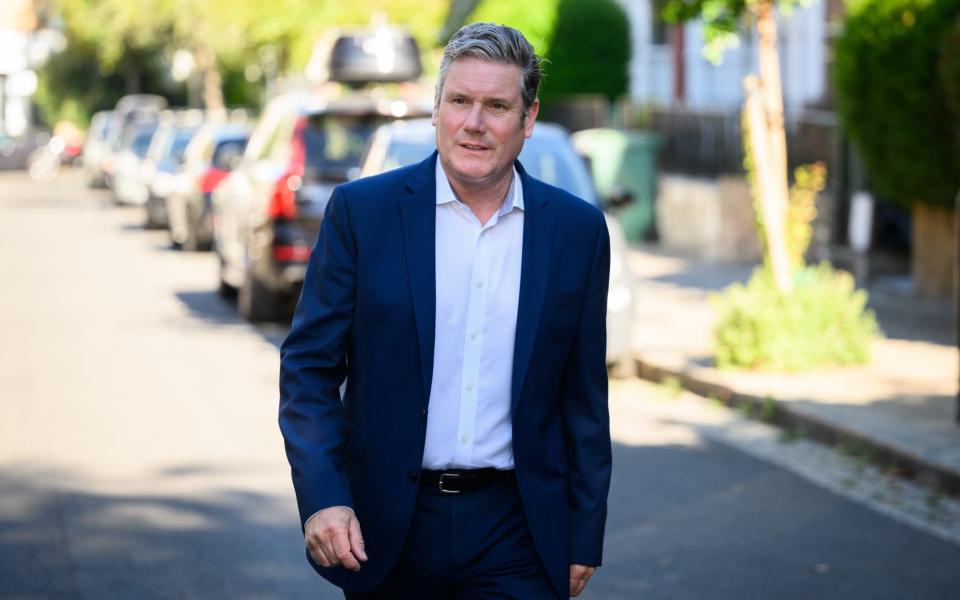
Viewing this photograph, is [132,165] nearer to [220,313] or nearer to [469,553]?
[220,313]

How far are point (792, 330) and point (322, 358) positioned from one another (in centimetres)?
757

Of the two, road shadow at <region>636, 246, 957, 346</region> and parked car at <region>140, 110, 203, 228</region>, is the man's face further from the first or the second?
parked car at <region>140, 110, 203, 228</region>

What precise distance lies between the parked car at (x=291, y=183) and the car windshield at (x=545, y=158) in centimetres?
163

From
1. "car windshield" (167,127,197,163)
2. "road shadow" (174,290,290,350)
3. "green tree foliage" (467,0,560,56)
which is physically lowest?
"road shadow" (174,290,290,350)

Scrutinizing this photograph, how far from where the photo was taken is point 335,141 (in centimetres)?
1367

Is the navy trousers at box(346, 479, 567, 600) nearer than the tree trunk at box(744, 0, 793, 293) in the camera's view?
Yes

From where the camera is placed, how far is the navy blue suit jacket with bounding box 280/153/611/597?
3.27 meters

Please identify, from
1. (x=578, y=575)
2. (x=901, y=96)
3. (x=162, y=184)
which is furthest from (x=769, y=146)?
(x=162, y=184)

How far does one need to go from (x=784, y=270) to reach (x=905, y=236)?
6038mm

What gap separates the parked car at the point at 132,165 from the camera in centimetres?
3338

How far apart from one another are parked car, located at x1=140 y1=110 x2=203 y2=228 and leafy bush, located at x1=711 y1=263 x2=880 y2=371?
15.3 metres

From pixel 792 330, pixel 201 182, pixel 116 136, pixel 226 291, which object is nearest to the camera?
pixel 792 330

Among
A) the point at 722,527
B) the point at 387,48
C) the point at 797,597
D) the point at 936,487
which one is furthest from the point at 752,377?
the point at 387,48

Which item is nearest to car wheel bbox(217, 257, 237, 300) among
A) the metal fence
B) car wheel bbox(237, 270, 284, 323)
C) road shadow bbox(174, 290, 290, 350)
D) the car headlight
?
road shadow bbox(174, 290, 290, 350)
